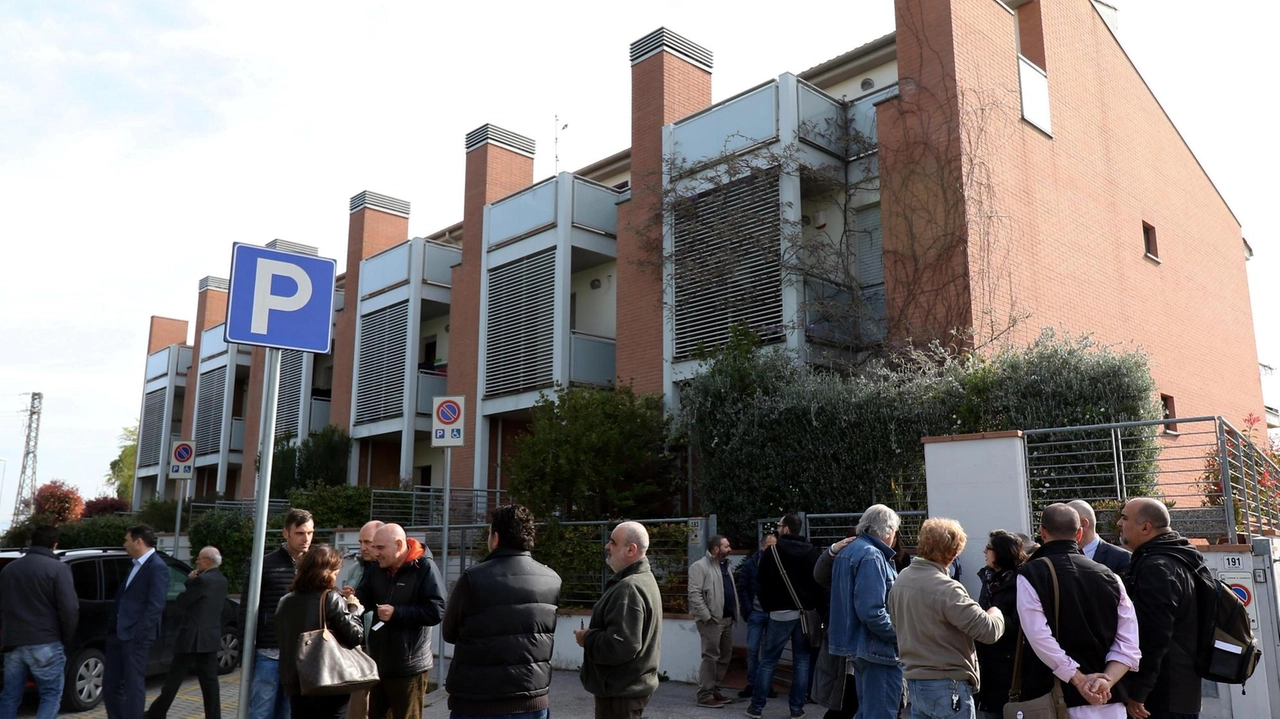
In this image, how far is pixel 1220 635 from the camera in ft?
16.2

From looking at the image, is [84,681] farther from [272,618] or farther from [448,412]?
[272,618]

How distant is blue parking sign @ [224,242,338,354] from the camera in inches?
215

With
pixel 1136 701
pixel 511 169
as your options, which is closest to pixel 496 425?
pixel 511 169

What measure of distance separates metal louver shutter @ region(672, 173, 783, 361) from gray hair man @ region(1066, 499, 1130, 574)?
8.26 meters

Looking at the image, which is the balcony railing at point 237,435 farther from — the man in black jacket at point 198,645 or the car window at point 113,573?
the man in black jacket at point 198,645

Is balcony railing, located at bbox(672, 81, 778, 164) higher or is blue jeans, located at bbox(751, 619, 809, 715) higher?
balcony railing, located at bbox(672, 81, 778, 164)

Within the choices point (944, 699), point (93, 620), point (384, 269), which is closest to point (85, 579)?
point (93, 620)

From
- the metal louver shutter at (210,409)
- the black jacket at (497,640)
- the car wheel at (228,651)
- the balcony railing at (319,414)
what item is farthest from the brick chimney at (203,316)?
the black jacket at (497,640)

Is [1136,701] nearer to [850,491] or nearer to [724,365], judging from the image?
[850,491]

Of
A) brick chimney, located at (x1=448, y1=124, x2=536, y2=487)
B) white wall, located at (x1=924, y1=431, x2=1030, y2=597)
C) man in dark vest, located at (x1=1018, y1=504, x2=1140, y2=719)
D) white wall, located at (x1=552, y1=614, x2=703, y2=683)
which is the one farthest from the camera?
brick chimney, located at (x1=448, y1=124, x2=536, y2=487)

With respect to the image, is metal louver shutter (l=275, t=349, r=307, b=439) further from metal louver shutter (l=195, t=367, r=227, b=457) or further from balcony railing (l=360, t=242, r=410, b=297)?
metal louver shutter (l=195, t=367, r=227, b=457)

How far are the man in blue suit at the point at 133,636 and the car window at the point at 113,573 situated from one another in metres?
2.78

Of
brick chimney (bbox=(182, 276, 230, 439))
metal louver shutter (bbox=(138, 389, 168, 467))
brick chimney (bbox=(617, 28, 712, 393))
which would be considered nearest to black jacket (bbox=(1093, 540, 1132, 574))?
brick chimney (bbox=(617, 28, 712, 393))

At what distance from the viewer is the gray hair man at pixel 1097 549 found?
6.36 metres
